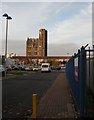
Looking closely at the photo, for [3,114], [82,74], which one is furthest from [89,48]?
[3,114]

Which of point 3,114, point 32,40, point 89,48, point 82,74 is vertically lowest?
point 3,114

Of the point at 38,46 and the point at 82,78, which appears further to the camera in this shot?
the point at 38,46

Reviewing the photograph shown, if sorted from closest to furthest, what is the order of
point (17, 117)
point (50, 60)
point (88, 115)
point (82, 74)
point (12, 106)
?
point (82, 74) → point (88, 115) → point (17, 117) → point (12, 106) → point (50, 60)

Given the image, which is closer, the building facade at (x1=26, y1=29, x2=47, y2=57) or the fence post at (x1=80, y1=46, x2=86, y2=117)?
the fence post at (x1=80, y1=46, x2=86, y2=117)

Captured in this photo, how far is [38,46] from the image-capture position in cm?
17200

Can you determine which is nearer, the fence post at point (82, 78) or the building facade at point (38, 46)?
the fence post at point (82, 78)

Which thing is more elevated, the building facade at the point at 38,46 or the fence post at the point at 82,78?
the building facade at the point at 38,46

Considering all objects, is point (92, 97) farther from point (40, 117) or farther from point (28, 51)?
point (28, 51)

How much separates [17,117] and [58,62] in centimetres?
16476

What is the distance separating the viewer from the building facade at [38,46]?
167 m

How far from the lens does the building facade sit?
6590 inches

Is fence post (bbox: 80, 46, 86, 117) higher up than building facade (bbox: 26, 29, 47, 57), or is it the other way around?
building facade (bbox: 26, 29, 47, 57)

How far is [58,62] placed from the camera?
175 metres

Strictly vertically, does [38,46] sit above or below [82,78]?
above
